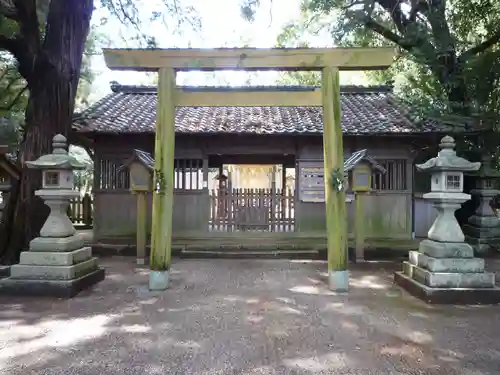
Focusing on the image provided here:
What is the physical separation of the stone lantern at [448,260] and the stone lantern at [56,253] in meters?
5.02

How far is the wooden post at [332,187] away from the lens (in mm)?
→ 6164

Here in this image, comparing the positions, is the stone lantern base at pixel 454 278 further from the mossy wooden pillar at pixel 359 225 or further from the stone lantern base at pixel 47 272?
the stone lantern base at pixel 47 272

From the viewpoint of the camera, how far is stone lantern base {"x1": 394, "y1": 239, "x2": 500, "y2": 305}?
18.4 feet

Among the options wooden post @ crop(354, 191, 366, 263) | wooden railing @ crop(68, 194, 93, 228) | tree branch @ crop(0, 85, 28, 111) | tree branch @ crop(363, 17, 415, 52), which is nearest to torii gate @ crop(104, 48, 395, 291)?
wooden post @ crop(354, 191, 366, 263)

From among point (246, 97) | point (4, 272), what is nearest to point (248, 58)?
point (246, 97)

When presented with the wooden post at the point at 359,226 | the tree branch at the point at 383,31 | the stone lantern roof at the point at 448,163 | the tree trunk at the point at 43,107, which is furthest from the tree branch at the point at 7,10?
the tree branch at the point at 383,31

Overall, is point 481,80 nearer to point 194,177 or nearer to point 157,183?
point 194,177

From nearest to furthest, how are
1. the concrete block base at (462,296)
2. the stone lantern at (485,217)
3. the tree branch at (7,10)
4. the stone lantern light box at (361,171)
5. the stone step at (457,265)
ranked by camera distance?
the concrete block base at (462,296), the stone step at (457,265), the tree branch at (7,10), the stone lantern light box at (361,171), the stone lantern at (485,217)

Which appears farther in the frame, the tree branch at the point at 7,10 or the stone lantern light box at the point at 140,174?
the stone lantern light box at the point at 140,174

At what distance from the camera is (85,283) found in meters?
6.33

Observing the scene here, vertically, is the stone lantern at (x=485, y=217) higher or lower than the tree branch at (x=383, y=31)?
lower

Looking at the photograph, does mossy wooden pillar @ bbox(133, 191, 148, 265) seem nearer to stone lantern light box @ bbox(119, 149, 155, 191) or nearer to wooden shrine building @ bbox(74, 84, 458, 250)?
stone lantern light box @ bbox(119, 149, 155, 191)

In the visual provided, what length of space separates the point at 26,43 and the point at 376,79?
1347 centimetres

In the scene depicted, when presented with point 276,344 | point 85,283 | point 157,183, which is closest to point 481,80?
point 157,183
